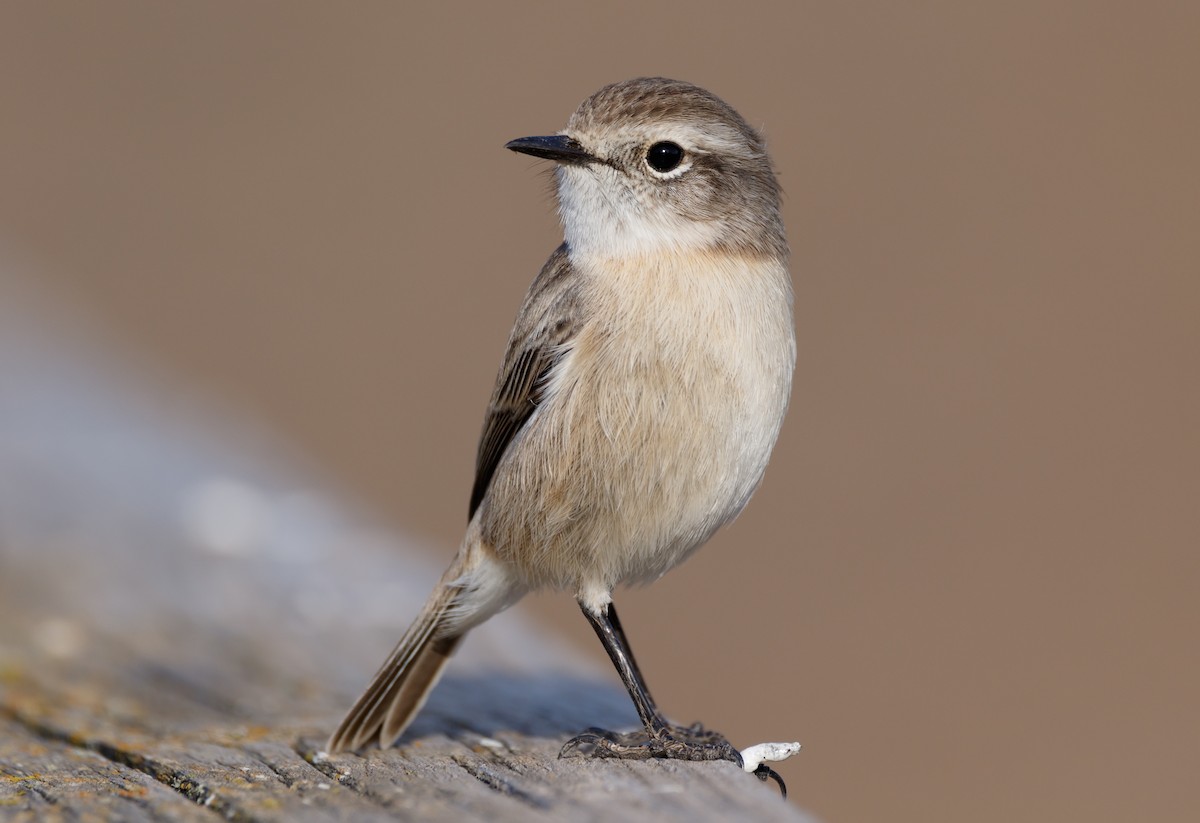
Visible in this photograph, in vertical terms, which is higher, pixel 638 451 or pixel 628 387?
pixel 628 387

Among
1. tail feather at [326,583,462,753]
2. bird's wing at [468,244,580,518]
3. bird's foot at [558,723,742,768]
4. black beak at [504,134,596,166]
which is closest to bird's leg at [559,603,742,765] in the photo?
bird's foot at [558,723,742,768]

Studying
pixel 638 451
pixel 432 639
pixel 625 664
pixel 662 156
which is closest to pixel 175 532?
pixel 432 639

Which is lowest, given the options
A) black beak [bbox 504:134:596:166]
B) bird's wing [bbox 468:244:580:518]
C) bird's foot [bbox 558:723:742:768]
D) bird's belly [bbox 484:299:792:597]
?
bird's foot [bbox 558:723:742:768]

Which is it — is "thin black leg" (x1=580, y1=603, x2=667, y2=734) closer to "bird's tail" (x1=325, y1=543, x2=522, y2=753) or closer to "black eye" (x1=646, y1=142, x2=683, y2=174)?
"bird's tail" (x1=325, y1=543, x2=522, y2=753)

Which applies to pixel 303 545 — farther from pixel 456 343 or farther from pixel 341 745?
pixel 456 343

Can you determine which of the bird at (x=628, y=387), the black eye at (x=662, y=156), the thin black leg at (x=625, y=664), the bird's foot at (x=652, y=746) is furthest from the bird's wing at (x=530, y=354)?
the bird's foot at (x=652, y=746)

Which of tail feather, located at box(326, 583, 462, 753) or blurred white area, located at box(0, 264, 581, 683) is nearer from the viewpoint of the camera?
tail feather, located at box(326, 583, 462, 753)

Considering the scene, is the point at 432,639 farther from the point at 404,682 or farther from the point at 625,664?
the point at 625,664

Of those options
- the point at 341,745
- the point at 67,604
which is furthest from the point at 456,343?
the point at 341,745
